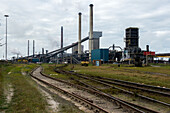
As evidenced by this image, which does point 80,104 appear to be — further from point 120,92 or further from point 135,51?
point 135,51

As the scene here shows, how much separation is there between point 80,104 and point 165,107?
188 inches

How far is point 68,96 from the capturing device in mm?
14359

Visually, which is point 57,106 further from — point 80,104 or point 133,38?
point 133,38

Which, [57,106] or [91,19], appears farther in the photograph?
[91,19]

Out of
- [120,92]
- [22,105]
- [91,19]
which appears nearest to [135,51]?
[91,19]

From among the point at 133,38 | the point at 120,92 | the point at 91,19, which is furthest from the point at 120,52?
the point at 120,92

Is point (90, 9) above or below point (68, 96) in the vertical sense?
above

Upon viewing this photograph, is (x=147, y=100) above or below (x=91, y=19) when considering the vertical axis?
below

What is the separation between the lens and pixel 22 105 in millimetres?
11125

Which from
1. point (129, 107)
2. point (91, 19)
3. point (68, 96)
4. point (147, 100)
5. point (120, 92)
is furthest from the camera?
point (91, 19)

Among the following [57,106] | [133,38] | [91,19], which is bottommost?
[57,106]

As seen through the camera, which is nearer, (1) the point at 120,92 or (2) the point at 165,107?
(2) the point at 165,107

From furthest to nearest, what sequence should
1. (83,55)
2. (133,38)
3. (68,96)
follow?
1. (83,55)
2. (133,38)
3. (68,96)

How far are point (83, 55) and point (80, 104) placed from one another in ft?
376
